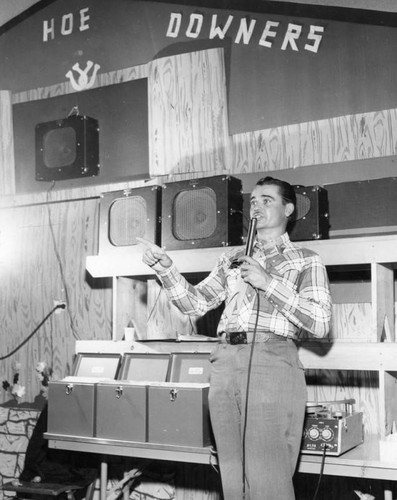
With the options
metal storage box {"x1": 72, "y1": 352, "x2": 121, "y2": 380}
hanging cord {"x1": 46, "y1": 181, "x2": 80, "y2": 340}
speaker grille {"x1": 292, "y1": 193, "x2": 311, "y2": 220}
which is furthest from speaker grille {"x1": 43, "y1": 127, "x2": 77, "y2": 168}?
speaker grille {"x1": 292, "y1": 193, "x2": 311, "y2": 220}

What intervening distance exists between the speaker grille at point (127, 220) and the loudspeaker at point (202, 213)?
17cm

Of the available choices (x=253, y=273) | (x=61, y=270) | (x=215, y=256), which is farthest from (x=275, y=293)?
(x=61, y=270)

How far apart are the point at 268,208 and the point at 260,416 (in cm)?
91

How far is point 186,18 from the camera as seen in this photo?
4348 mm

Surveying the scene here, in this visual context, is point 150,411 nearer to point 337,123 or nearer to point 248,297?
point 248,297

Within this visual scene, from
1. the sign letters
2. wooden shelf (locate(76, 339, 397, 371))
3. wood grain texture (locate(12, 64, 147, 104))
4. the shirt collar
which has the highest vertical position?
the sign letters

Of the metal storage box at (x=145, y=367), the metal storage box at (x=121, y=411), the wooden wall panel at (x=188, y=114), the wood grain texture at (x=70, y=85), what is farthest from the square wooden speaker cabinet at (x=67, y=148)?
the metal storage box at (x=121, y=411)

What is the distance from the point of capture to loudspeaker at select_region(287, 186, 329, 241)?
3.41 m

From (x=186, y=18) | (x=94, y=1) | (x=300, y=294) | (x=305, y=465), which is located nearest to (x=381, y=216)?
(x=300, y=294)

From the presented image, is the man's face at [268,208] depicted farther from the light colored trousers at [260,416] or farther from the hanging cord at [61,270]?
the hanging cord at [61,270]

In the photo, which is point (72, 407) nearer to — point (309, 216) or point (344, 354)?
point (344, 354)

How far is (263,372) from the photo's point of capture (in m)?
2.73

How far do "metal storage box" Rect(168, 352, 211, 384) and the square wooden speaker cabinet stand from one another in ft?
5.09

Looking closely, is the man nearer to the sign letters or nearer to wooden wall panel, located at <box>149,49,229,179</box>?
wooden wall panel, located at <box>149,49,229,179</box>
